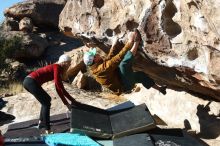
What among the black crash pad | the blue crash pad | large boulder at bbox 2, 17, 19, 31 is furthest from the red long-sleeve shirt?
large boulder at bbox 2, 17, 19, 31

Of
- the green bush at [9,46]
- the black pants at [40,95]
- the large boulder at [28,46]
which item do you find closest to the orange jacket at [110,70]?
the black pants at [40,95]

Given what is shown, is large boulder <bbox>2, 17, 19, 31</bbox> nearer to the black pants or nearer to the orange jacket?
the black pants

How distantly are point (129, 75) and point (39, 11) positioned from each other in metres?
18.4

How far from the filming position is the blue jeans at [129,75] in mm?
9180

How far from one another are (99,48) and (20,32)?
14538 millimetres

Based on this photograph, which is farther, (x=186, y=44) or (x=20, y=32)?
(x=20, y=32)

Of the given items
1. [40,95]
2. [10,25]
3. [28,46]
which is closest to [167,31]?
[40,95]

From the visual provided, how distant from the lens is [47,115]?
9.75 m

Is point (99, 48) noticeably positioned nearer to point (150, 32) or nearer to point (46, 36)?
point (150, 32)

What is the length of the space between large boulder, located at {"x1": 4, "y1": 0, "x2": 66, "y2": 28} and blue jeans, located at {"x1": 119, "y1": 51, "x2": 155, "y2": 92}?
1770 cm

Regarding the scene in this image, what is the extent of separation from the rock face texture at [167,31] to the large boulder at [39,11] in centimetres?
1603

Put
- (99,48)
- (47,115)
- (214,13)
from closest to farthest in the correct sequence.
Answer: (214,13) < (47,115) < (99,48)

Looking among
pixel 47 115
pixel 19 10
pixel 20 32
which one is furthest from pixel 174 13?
pixel 19 10

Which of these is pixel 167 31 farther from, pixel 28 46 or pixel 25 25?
pixel 25 25
